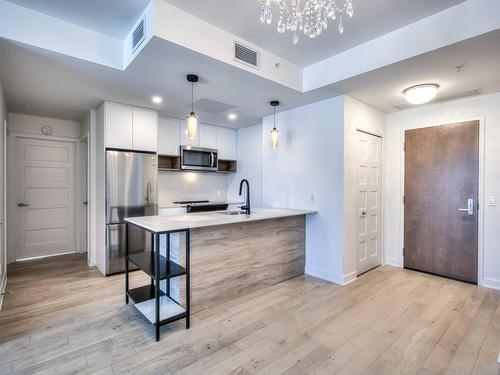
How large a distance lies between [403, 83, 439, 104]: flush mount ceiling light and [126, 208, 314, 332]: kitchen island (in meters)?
1.84

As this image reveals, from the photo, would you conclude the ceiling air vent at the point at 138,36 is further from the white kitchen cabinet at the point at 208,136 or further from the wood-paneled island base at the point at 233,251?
the white kitchen cabinet at the point at 208,136

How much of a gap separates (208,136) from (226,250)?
9.71ft

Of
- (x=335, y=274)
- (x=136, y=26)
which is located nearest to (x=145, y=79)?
(x=136, y=26)

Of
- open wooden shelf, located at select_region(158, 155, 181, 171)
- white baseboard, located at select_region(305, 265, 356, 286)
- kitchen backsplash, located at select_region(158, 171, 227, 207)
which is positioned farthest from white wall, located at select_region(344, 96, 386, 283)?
kitchen backsplash, located at select_region(158, 171, 227, 207)

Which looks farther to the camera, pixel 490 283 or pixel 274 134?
pixel 274 134

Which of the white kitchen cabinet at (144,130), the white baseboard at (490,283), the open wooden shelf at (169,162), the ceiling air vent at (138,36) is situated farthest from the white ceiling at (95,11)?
the white baseboard at (490,283)

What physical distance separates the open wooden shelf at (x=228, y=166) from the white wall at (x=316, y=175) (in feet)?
5.07

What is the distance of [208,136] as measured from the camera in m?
5.29

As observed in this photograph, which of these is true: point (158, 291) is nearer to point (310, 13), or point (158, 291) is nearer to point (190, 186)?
point (310, 13)

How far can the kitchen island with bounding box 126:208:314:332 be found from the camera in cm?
262

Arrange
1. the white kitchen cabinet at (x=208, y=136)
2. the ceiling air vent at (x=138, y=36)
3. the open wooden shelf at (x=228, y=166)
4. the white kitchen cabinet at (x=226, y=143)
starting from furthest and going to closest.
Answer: the open wooden shelf at (x=228, y=166)
the white kitchen cabinet at (x=226, y=143)
the white kitchen cabinet at (x=208, y=136)
the ceiling air vent at (x=138, y=36)

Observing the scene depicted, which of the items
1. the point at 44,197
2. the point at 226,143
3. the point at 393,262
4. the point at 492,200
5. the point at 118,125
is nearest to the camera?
the point at 492,200

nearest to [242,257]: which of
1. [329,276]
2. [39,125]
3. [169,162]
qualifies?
[329,276]

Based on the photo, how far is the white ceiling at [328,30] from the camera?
214 cm
